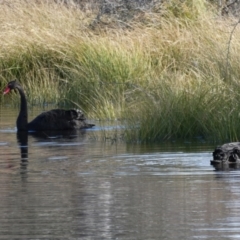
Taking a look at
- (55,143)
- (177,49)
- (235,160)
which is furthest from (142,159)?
(177,49)

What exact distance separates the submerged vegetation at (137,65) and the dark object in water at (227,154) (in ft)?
6.73

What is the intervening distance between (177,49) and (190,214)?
1293 cm

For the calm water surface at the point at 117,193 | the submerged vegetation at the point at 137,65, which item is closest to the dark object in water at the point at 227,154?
the calm water surface at the point at 117,193

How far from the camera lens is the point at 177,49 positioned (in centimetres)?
2155

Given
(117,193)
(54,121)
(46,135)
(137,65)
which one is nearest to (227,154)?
(117,193)

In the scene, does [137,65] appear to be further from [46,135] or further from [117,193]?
[117,193]

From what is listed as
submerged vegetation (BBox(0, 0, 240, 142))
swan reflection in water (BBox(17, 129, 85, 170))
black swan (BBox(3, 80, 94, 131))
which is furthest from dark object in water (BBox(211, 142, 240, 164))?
black swan (BBox(3, 80, 94, 131))

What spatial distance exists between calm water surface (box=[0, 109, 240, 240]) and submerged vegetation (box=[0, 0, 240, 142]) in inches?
31.4

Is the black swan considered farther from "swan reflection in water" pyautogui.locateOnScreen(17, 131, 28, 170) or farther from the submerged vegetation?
the submerged vegetation

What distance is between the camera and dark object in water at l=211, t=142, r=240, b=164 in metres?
11.5

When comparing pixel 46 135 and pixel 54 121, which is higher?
pixel 54 121

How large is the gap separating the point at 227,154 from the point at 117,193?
1952 mm

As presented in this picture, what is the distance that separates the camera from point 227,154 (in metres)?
11.6

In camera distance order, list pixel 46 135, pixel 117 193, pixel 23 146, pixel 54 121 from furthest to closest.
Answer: pixel 54 121 → pixel 46 135 → pixel 23 146 → pixel 117 193
